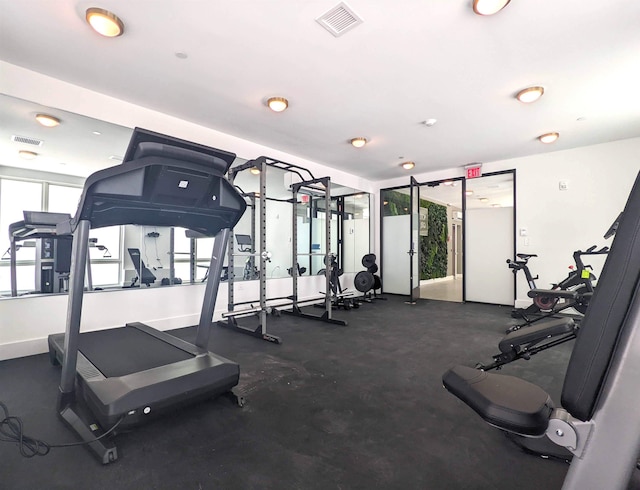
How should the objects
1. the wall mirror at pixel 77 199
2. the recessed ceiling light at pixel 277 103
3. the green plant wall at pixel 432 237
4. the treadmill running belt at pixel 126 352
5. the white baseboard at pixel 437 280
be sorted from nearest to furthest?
the treadmill running belt at pixel 126 352, the wall mirror at pixel 77 199, the recessed ceiling light at pixel 277 103, the green plant wall at pixel 432 237, the white baseboard at pixel 437 280

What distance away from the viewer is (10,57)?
2924 millimetres

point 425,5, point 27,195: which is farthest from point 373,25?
point 27,195

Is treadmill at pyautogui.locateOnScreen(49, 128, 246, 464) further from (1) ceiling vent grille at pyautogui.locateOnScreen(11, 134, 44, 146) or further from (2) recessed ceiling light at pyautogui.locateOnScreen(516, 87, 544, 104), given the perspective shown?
(2) recessed ceiling light at pyautogui.locateOnScreen(516, 87, 544, 104)

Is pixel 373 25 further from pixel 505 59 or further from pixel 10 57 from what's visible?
pixel 10 57

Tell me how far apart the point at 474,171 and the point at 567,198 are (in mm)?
1666

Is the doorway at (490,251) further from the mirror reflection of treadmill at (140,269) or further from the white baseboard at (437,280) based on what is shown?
the mirror reflection of treadmill at (140,269)

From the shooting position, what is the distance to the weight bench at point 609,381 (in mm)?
629

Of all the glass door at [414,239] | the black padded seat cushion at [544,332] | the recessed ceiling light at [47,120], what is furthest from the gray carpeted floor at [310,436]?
the glass door at [414,239]

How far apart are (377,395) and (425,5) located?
2966 mm

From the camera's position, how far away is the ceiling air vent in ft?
7.66

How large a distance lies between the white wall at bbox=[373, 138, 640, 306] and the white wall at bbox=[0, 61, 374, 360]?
16.9ft

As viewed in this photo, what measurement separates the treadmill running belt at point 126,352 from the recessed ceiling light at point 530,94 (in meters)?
4.34

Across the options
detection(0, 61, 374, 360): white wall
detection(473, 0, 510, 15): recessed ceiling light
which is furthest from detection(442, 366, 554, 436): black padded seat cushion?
detection(0, 61, 374, 360): white wall

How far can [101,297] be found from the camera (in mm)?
3688
